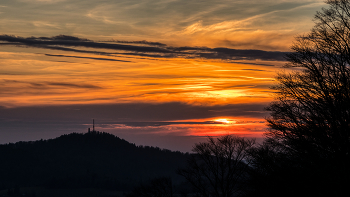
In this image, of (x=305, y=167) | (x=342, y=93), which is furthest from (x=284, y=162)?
(x=342, y=93)

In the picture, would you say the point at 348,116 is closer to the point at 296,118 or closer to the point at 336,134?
the point at 336,134

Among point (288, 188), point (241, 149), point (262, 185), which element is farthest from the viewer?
point (241, 149)

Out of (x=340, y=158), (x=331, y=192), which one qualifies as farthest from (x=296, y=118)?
(x=331, y=192)

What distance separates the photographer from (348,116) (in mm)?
16234

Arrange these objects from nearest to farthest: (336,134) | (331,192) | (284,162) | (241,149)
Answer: (331,192) < (336,134) < (284,162) < (241,149)

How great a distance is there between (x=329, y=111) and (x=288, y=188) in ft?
14.2

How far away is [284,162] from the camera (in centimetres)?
1841

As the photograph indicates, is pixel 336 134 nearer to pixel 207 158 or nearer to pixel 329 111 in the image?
pixel 329 111

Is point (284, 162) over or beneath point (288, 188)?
over

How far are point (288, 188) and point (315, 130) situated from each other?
10.5 ft

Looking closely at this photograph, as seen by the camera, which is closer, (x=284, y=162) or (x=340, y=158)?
(x=340, y=158)

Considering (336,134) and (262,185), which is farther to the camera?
(262,185)

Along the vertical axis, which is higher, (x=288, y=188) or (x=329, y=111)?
(x=329, y=111)

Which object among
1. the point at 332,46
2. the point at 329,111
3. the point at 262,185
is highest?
the point at 332,46
